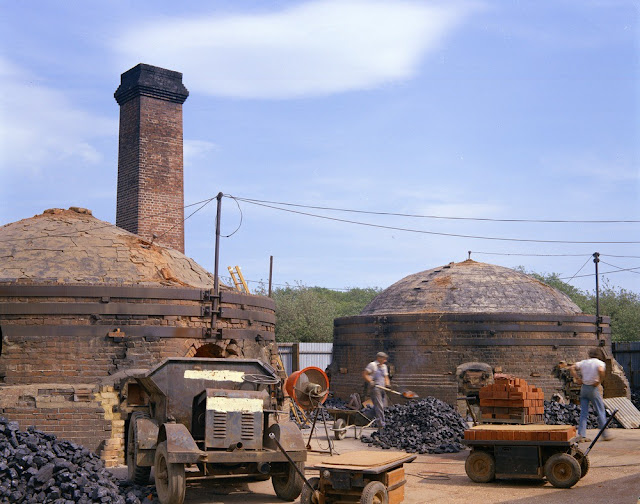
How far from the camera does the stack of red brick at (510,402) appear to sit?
11.6m

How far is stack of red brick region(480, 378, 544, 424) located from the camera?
11.6 meters

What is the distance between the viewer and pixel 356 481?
23.0ft

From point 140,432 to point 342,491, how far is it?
2.49 metres

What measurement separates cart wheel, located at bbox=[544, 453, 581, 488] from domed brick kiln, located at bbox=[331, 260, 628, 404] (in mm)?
10224

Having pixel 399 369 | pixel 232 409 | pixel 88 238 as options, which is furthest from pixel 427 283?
pixel 232 409

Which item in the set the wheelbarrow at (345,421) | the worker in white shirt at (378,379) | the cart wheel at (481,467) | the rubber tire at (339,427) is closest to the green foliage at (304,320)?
the wheelbarrow at (345,421)

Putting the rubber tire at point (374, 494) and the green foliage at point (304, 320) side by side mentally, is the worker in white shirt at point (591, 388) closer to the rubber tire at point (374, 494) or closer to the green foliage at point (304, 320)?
the rubber tire at point (374, 494)

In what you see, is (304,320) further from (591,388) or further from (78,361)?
(591,388)

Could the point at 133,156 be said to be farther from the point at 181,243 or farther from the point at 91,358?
the point at 91,358

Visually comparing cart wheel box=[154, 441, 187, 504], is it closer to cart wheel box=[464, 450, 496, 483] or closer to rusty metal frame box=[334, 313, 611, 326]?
cart wheel box=[464, 450, 496, 483]

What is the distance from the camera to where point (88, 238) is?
1437 centimetres

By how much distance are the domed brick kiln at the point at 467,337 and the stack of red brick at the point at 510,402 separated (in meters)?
7.29

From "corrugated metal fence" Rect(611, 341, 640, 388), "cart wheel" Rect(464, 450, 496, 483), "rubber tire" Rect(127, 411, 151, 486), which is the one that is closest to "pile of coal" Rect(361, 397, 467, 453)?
"cart wheel" Rect(464, 450, 496, 483)

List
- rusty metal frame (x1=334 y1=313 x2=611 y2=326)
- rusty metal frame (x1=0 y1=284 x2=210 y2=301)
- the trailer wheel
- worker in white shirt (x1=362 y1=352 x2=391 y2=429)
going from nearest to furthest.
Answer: rusty metal frame (x1=0 y1=284 x2=210 y2=301)
worker in white shirt (x1=362 y1=352 x2=391 y2=429)
the trailer wheel
rusty metal frame (x1=334 y1=313 x2=611 y2=326)
